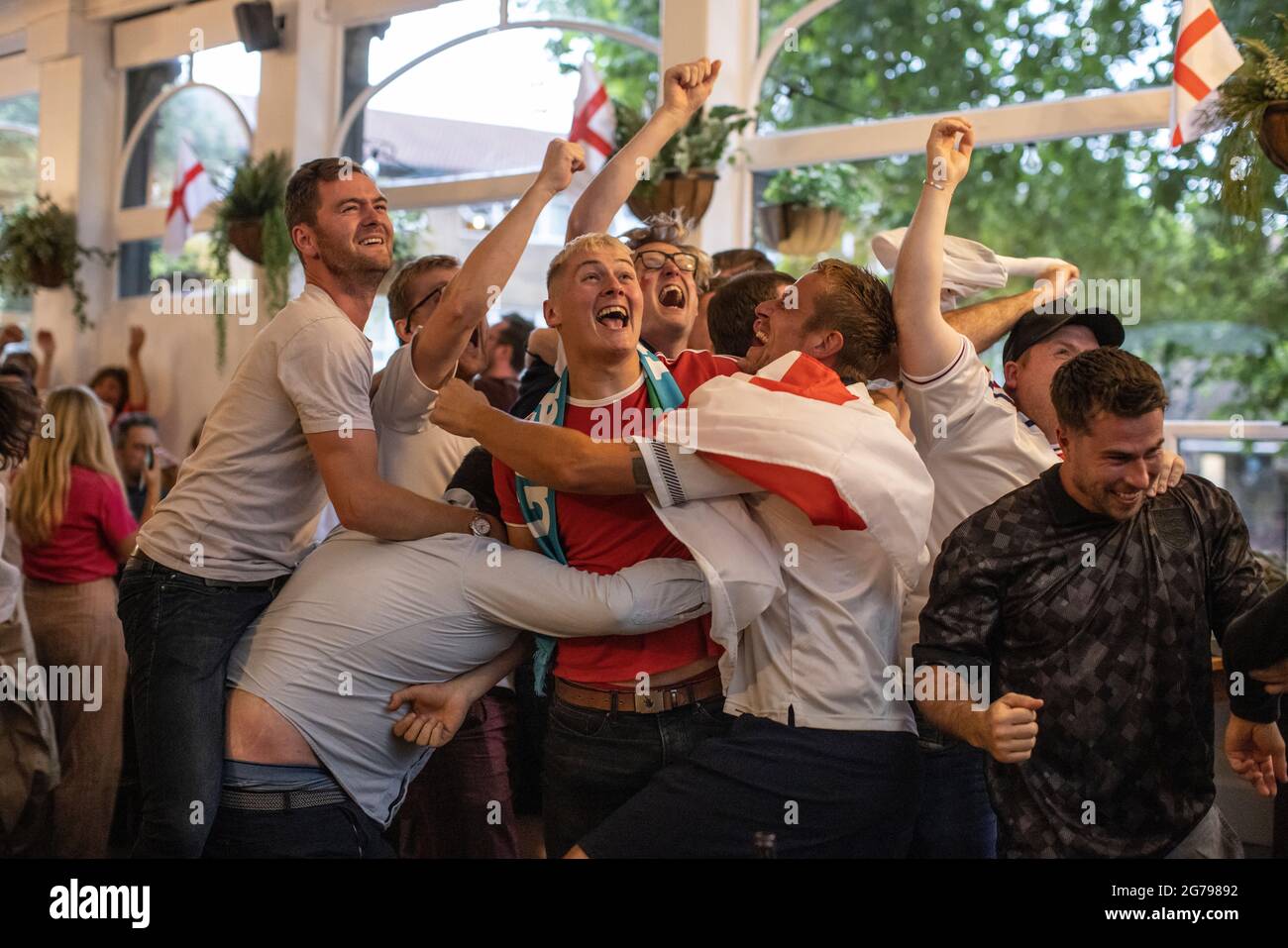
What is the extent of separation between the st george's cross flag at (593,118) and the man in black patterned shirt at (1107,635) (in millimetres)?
3329

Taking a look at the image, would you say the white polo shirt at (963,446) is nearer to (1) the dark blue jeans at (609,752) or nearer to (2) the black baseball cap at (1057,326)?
(2) the black baseball cap at (1057,326)

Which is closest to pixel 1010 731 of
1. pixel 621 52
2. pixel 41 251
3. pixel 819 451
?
pixel 819 451

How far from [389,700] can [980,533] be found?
0.98 meters

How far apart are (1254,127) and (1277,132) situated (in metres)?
0.12

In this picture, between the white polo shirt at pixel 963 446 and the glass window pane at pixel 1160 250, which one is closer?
the white polo shirt at pixel 963 446

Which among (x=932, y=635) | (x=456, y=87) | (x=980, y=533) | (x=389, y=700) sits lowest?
(x=389, y=700)

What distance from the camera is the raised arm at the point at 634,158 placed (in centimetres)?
252

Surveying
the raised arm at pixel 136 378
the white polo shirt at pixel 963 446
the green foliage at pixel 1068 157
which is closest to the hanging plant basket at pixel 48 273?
the raised arm at pixel 136 378

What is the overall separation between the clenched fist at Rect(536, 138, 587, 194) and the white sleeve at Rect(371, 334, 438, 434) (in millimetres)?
367

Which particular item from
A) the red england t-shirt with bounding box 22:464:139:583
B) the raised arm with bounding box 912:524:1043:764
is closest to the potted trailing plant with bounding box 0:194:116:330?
the red england t-shirt with bounding box 22:464:139:583

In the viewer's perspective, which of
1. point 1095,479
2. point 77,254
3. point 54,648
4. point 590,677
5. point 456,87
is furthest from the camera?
point 77,254

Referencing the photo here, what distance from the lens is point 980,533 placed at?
2.05 meters
